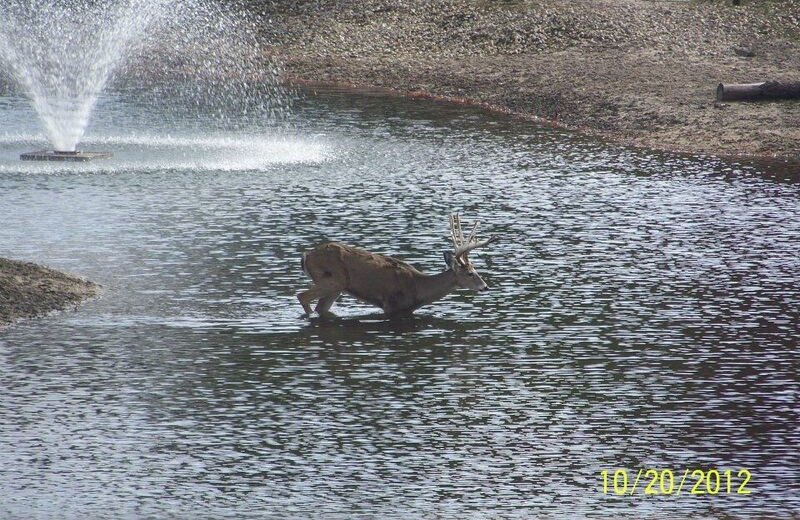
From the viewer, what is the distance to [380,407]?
14.8 meters

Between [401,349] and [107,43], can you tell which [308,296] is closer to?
[401,349]

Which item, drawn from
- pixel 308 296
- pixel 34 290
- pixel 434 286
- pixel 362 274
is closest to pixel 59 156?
pixel 34 290

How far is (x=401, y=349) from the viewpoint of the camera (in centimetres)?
1705

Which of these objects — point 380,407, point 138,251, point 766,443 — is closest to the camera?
point 766,443

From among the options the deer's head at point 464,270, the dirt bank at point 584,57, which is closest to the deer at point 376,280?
the deer's head at point 464,270

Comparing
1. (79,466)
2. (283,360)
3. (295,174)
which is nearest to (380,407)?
(283,360)

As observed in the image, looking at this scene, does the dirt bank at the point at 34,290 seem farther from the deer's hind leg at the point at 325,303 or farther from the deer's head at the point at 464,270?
the deer's head at the point at 464,270

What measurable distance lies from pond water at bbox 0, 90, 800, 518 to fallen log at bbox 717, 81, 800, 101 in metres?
6.34

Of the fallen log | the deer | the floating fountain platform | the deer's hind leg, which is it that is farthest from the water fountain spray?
the deer

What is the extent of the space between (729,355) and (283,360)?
4.97m

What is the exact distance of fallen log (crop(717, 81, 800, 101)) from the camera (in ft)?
119

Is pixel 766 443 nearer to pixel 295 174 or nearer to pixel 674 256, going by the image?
pixel 674 256

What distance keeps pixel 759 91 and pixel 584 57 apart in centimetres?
817

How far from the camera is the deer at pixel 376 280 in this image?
18.2 m
